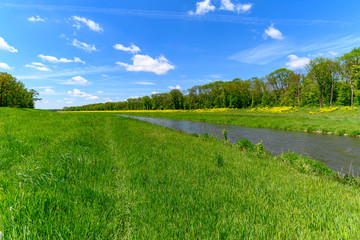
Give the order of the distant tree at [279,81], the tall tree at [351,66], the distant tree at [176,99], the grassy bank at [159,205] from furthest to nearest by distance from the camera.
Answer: the distant tree at [176,99] → the distant tree at [279,81] → the tall tree at [351,66] → the grassy bank at [159,205]

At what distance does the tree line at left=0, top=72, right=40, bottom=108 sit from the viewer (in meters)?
45.2

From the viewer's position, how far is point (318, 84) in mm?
51125

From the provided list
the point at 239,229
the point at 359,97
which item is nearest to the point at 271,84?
the point at 359,97

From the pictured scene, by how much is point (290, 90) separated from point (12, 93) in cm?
11163

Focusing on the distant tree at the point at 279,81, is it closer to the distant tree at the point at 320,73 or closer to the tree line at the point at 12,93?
the distant tree at the point at 320,73

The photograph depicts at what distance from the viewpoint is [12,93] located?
53844mm

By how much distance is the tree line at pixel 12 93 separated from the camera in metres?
45.2

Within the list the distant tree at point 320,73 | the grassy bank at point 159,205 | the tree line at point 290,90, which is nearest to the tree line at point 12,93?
the grassy bank at point 159,205

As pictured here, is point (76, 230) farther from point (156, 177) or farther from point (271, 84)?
point (271, 84)

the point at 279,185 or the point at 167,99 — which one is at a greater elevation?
the point at 167,99

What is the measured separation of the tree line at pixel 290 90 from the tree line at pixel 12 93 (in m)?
81.6

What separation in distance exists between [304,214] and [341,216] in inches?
23.4

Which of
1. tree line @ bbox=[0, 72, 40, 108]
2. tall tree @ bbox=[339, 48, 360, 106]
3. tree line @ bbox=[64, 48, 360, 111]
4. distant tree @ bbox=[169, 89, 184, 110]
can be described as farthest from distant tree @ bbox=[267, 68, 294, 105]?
tree line @ bbox=[0, 72, 40, 108]

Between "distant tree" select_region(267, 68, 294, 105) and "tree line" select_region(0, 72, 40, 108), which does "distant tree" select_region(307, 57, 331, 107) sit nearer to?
"distant tree" select_region(267, 68, 294, 105)
